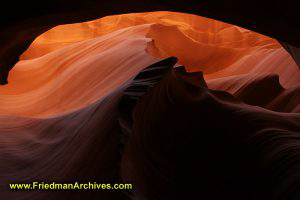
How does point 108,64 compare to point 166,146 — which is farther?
point 108,64

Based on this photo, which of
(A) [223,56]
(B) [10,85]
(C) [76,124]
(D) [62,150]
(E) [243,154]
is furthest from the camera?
(A) [223,56]

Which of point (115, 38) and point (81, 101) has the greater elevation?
point (115, 38)

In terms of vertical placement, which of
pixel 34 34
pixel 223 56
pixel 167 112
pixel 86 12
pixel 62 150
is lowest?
pixel 223 56

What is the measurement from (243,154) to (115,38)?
2.39m

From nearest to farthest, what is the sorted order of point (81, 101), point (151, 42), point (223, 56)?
1. point (81, 101)
2. point (151, 42)
3. point (223, 56)

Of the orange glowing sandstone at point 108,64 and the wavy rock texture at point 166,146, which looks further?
the orange glowing sandstone at point 108,64

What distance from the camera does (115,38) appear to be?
3635mm

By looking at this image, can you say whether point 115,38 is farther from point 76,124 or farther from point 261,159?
point 261,159

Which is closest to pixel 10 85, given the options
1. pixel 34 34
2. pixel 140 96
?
pixel 34 34

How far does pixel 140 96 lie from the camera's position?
1.56 meters

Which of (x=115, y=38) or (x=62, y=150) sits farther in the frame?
(x=115, y=38)

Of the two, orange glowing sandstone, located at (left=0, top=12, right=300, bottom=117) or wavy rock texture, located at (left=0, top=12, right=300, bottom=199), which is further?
orange glowing sandstone, located at (left=0, top=12, right=300, bottom=117)

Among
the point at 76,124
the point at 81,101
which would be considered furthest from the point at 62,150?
the point at 81,101

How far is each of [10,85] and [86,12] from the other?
2.52m
